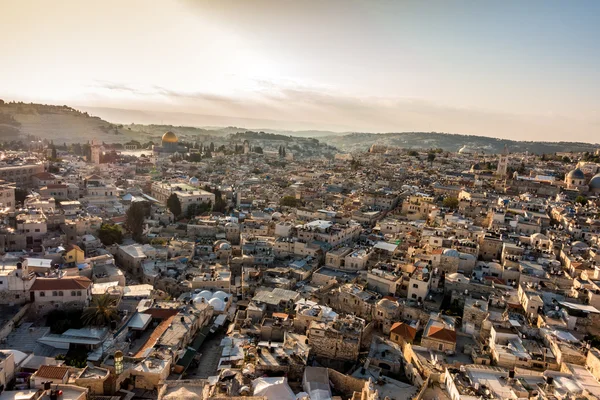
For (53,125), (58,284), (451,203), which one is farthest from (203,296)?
(53,125)

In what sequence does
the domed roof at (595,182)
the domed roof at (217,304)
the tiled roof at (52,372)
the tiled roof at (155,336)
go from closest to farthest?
the tiled roof at (52,372)
the tiled roof at (155,336)
the domed roof at (217,304)
the domed roof at (595,182)

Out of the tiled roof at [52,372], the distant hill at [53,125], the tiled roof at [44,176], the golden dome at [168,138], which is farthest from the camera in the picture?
the distant hill at [53,125]

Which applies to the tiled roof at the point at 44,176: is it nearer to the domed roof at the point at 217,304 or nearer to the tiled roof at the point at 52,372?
the domed roof at the point at 217,304

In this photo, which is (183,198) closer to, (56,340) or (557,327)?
(56,340)

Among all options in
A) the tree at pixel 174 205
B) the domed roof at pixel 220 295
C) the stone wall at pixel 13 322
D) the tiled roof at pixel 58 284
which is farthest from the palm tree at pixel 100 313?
the tree at pixel 174 205

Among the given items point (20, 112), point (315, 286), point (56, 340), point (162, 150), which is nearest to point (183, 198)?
point (315, 286)

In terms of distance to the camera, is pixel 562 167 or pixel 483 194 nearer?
pixel 483 194
